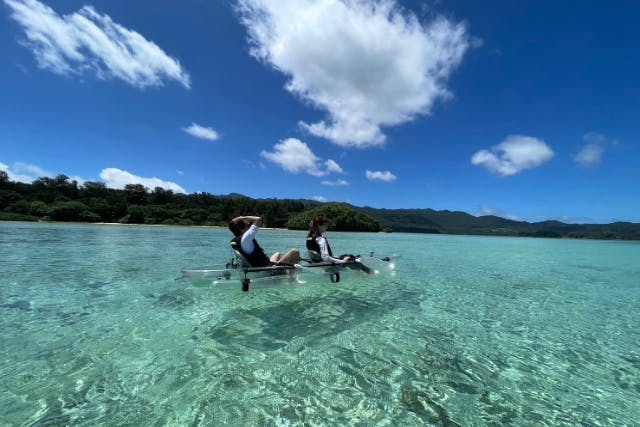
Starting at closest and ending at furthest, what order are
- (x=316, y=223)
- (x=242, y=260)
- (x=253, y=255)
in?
(x=253, y=255) → (x=242, y=260) → (x=316, y=223)

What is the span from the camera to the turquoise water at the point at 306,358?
431cm

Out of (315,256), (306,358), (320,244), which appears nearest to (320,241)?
(320,244)

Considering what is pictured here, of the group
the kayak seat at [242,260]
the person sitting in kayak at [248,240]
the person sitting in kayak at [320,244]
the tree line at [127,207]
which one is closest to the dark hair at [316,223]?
the person sitting in kayak at [320,244]

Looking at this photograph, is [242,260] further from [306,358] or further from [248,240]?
[306,358]

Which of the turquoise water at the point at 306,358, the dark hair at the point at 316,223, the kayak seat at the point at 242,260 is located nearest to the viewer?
the turquoise water at the point at 306,358

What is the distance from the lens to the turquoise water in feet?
14.1

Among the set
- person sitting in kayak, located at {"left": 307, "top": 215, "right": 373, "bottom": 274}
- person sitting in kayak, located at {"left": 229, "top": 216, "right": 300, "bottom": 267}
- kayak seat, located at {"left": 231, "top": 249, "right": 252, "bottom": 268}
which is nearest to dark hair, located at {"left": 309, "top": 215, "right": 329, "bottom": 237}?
person sitting in kayak, located at {"left": 307, "top": 215, "right": 373, "bottom": 274}

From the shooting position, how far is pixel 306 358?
19.4ft

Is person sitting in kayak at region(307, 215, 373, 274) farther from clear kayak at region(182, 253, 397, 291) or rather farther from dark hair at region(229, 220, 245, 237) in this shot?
dark hair at region(229, 220, 245, 237)

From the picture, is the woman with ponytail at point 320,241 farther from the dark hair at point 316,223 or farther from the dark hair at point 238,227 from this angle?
the dark hair at point 238,227

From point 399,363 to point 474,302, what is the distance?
21.5 feet

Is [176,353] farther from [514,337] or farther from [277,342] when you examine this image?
[514,337]

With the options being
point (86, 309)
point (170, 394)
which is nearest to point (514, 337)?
point (170, 394)

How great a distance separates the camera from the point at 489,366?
5910mm
